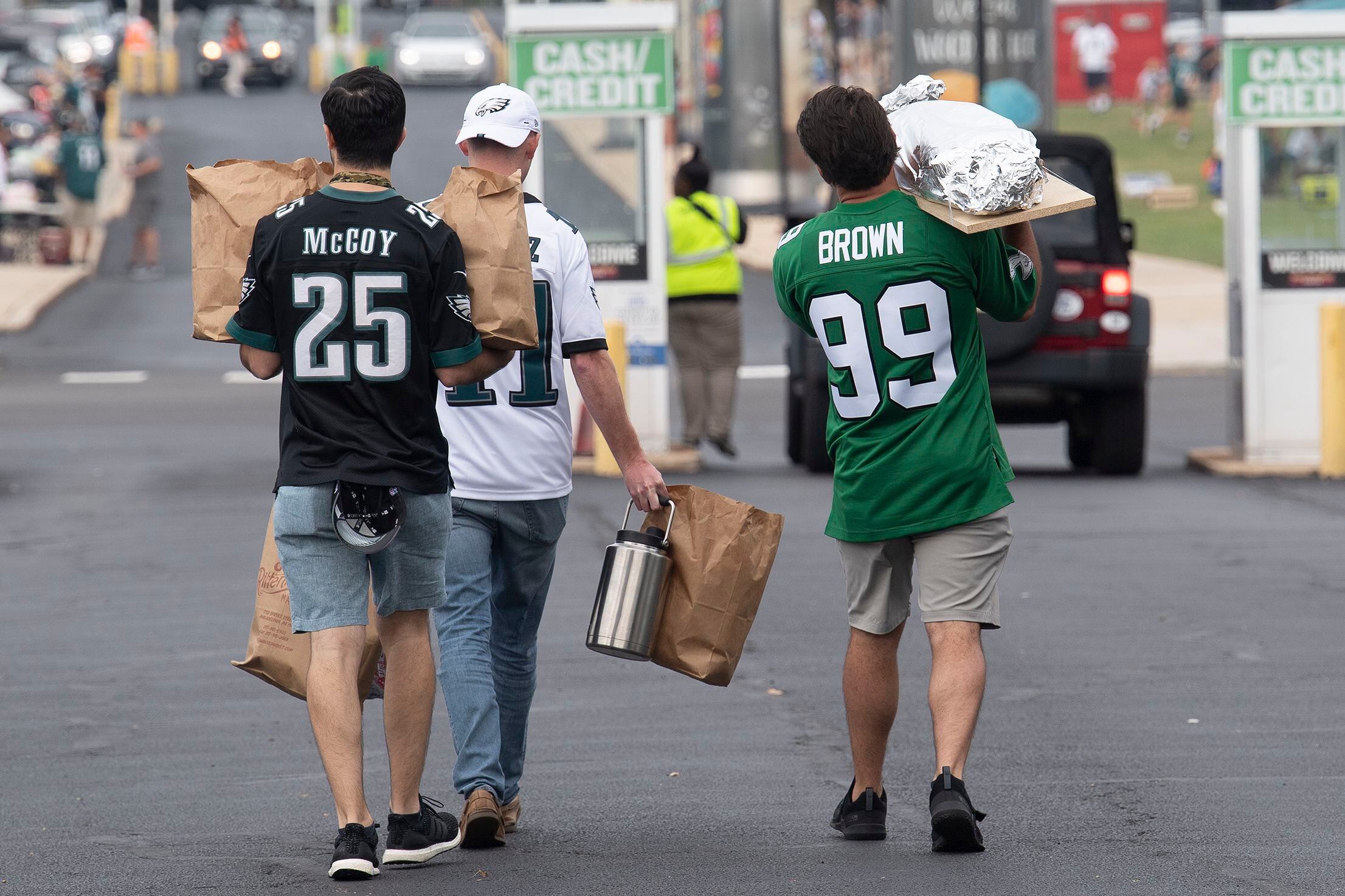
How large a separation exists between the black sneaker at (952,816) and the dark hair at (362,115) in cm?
203

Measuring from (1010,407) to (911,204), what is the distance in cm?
810

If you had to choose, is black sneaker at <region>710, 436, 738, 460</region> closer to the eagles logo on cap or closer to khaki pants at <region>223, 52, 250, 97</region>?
the eagles logo on cap

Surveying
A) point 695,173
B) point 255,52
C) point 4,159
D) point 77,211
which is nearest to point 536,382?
point 695,173

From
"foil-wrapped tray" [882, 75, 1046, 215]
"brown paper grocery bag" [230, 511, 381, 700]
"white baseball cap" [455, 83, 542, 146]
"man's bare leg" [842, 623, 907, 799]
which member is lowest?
"man's bare leg" [842, 623, 907, 799]

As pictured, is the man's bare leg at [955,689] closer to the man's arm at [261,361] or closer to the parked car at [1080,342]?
the man's arm at [261,361]

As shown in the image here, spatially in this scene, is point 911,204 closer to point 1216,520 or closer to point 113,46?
point 1216,520

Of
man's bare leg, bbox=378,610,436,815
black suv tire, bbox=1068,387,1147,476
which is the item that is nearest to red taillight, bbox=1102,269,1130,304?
black suv tire, bbox=1068,387,1147,476

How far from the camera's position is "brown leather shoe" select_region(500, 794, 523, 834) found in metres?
5.31

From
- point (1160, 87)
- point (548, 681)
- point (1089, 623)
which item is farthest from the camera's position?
point (1160, 87)

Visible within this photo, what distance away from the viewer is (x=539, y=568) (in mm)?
5402

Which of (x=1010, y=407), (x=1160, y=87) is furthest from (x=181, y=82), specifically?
(x=1010, y=407)

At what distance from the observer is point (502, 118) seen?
5.23 meters

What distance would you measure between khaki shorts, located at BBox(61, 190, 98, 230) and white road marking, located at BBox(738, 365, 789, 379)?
42.6ft

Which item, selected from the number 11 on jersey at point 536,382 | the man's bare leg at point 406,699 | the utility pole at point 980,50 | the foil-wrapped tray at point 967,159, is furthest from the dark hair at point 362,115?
the utility pole at point 980,50
